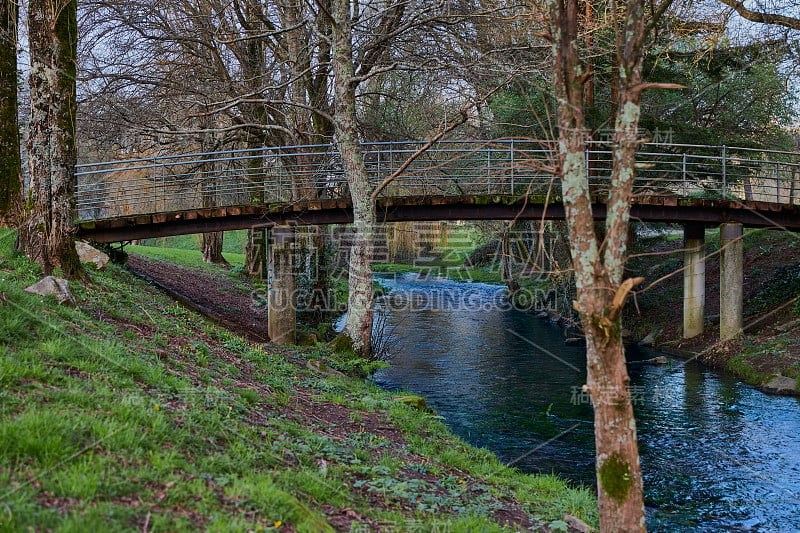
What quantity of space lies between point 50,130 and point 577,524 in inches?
389

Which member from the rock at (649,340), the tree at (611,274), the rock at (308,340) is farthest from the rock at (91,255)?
the rock at (649,340)

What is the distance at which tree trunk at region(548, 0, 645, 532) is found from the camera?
5301 millimetres

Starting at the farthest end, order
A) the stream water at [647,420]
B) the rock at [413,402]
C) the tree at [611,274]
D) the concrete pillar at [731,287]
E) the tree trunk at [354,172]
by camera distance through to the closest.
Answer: the concrete pillar at [731,287] < the tree trunk at [354,172] < the rock at [413,402] < the stream water at [647,420] < the tree at [611,274]

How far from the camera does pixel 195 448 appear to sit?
5.39m

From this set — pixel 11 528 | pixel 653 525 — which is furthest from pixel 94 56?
pixel 653 525

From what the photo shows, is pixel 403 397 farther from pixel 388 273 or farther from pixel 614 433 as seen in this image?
pixel 388 273

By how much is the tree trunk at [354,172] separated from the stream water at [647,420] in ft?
7.09

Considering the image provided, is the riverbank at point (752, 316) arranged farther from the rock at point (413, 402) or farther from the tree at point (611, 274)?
the tree at point (611, 274)

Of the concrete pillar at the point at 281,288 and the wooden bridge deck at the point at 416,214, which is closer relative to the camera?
the wooden bridge deck at the point at 416,214

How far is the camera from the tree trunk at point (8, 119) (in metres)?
10.9

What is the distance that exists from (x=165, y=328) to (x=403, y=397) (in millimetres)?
4219

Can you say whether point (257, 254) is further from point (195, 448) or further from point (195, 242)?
point (195, 242)

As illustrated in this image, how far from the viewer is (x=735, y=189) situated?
77.6 feet

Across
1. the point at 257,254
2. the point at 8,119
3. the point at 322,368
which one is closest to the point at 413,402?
the point at 322,368
